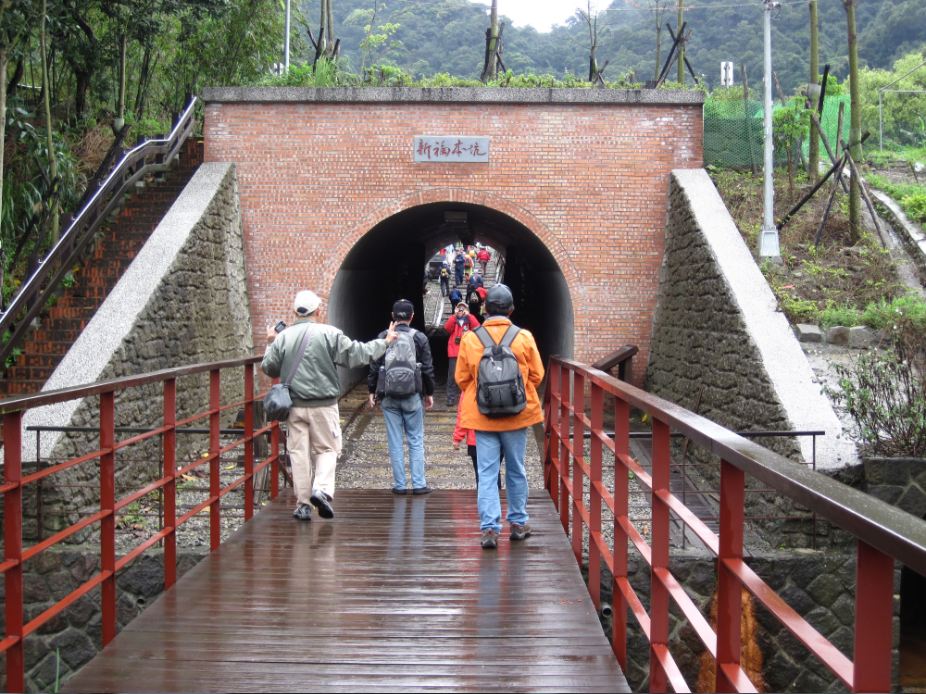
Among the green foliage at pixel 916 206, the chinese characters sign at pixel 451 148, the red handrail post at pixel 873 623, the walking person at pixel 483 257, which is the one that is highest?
the walking person at pixel 483 257

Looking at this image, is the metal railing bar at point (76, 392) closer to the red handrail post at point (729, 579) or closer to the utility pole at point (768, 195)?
the red handrail post at point (729, 579)

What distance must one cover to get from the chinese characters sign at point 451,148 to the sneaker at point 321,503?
26.6 feet

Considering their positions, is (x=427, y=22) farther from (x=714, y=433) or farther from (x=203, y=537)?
(x=714, y=433)

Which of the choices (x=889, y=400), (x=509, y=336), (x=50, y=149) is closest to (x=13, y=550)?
(x=509, y=336)

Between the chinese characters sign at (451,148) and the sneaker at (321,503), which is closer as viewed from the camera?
the sneaker at (321,503)

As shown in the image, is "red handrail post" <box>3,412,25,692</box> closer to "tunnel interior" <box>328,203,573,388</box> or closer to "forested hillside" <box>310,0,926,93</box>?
"tunnel interior" <box>328,203,573,388</box>

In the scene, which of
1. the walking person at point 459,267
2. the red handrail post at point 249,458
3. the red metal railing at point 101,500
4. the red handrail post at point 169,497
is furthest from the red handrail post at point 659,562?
the walking person at point 459,267

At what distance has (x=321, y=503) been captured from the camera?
19.9ft

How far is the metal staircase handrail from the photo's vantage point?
1038cm

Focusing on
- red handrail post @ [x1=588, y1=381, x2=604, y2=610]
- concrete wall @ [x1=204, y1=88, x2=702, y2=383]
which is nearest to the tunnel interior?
concrete wall @ [x1=204, y1=88, x2=702, y2=383]

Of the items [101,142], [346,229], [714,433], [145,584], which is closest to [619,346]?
[346,229]

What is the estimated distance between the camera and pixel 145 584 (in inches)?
303

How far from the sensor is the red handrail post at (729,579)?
2.37 metres

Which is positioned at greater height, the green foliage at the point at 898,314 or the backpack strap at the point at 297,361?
the green foliage at the point at 898,314
